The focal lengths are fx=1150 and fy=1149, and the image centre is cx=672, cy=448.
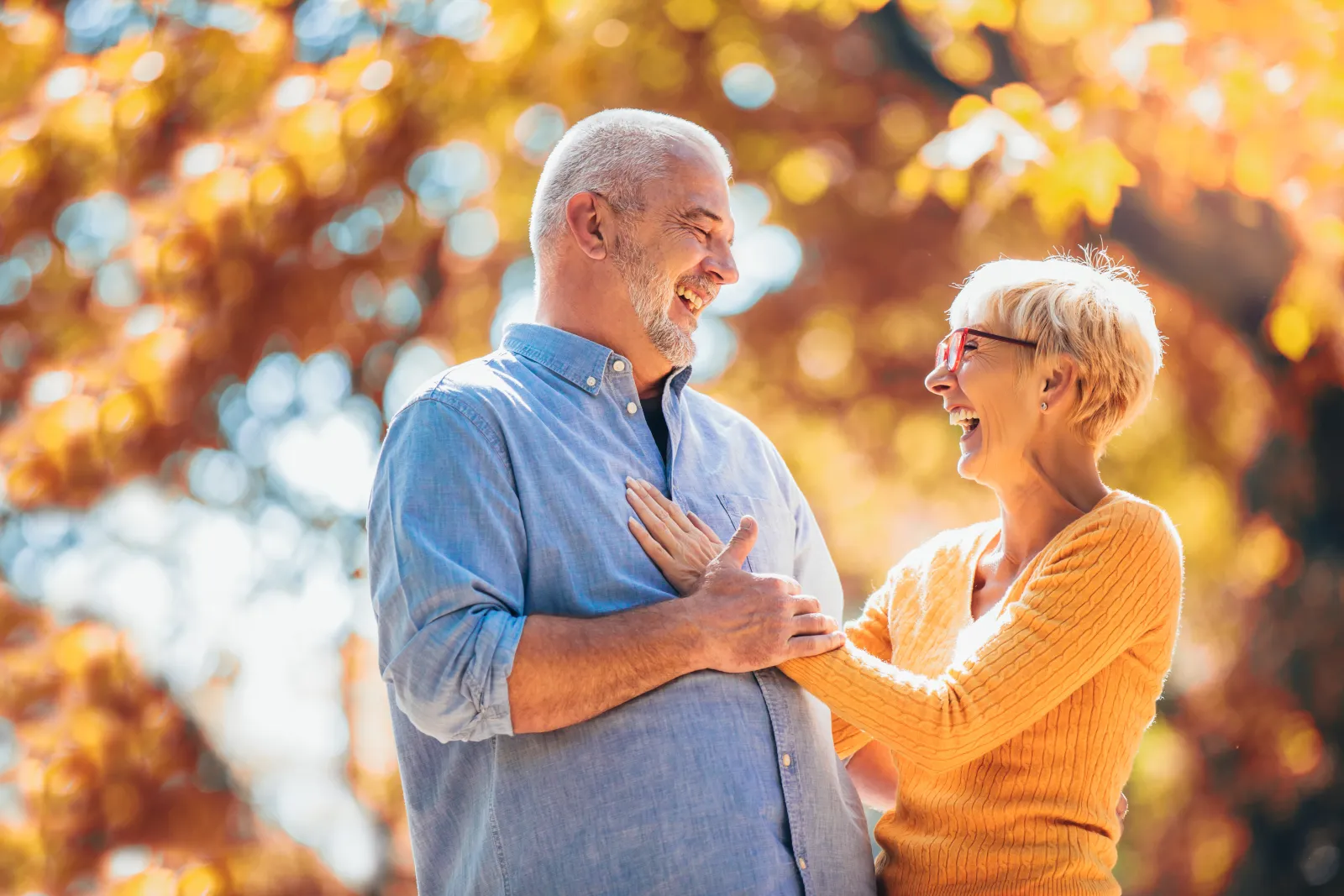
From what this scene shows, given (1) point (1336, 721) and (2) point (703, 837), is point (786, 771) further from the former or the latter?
(1) point (1336, 721)

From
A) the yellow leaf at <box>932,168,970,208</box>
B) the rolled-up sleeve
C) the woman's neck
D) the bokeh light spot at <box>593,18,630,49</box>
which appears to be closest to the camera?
the rolled-up sleeve

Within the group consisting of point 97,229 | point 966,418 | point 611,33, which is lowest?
point 97,229

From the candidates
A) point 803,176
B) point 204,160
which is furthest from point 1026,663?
point 204,160

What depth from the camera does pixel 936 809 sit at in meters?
1.56

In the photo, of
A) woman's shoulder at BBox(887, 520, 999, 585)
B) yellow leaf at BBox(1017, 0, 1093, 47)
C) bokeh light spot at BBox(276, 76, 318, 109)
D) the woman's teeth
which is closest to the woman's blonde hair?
the woman's teeth

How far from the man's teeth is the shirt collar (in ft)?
0.46

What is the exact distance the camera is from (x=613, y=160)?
1.70 meters

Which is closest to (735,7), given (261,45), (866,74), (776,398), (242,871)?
(866,74)

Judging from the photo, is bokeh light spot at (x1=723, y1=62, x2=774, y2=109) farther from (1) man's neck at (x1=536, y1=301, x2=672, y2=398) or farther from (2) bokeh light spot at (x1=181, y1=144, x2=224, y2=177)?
(1) man's neck at (x1=536, y1=301, x2=672, y2=398)

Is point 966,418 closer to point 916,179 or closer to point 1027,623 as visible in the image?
point 1027,623

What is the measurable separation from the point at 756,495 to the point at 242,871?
95.4 inches

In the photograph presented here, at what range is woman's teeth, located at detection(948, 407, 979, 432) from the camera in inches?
66.8

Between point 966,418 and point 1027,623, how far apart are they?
14.3 inches

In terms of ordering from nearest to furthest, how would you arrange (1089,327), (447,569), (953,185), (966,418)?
(447,569), (1089,327), (966,418), (953,185)
